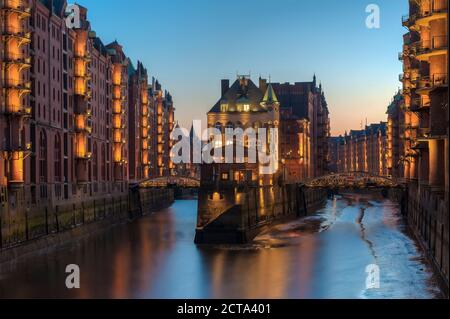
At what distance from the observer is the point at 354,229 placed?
92.8 meters

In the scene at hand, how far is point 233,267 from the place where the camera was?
6128 cm

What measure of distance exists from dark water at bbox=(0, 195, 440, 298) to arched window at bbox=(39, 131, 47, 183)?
7379mm

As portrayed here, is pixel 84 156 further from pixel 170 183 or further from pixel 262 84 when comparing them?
pixel 262 84

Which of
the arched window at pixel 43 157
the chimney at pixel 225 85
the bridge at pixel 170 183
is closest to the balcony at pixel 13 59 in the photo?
the arched window at pixel 43 157

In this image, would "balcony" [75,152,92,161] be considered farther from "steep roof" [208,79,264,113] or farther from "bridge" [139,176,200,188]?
"steep roof" [208,79,264,113]

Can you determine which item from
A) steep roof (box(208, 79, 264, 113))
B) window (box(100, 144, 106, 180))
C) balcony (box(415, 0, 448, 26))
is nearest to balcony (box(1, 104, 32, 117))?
balcony (box(415, 0, 448, 26))

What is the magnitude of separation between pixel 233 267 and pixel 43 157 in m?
26.0

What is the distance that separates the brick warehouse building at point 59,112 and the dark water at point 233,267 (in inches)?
274

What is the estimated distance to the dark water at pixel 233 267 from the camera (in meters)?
50.8

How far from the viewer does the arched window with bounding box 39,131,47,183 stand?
75.9m

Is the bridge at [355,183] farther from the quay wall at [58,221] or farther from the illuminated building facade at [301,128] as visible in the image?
the quay wall at [58,221]

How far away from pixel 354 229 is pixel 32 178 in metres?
39.6
